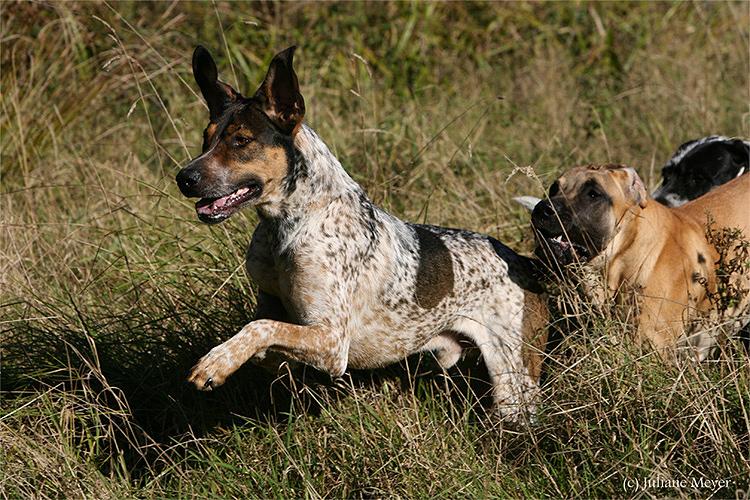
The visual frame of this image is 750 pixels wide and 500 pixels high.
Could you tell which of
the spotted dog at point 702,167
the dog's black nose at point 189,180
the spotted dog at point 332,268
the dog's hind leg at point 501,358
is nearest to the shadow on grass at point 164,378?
the dog's hind leg at point 501,358

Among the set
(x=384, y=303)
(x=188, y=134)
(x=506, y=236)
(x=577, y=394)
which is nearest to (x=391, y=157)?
(x=506, y=236)

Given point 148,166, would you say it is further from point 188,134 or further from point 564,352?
point 564,352

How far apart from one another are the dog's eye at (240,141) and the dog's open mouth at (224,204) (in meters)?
0.19

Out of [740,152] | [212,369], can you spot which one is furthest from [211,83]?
[740,152]

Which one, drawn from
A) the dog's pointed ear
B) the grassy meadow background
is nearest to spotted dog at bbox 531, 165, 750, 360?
the grassy meadow background

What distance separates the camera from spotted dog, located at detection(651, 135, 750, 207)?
7.15 meters

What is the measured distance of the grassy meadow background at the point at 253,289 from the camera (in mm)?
5043

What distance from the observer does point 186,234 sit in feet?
22.6

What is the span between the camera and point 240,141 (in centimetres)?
498

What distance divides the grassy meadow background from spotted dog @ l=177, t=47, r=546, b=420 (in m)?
0.25

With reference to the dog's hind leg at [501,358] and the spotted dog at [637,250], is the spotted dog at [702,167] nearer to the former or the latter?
the spotted dog at [637,250]

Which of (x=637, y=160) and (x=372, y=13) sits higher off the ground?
(x=372, y=13)

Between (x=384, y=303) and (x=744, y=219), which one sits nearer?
(x=384, y=303)

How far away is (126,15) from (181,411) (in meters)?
5.49
